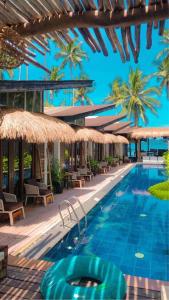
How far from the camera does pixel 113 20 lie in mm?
1744

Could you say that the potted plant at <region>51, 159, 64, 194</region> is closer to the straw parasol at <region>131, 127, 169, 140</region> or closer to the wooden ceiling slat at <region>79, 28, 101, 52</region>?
the wooden ceiling slat at <region>79, 28, 101, 52</region>

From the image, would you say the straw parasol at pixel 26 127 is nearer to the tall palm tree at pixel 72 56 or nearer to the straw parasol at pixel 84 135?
the straw parasol at pixel 84 135

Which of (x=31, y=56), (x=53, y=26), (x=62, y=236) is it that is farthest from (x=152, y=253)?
(x=53, y=26)

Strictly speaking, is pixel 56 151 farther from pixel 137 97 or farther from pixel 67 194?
pixel 137 97

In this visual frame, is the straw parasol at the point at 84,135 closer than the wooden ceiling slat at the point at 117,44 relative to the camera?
No

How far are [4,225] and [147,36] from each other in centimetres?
659

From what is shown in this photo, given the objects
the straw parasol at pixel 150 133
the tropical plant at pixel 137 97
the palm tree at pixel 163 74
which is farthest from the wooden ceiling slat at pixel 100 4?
the palm tree at pixel 163 74

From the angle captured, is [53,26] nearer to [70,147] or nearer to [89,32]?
[89,32]

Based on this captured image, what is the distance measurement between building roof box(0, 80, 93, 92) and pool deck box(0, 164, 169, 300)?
386 cm

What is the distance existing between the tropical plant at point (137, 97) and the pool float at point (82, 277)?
124 feet

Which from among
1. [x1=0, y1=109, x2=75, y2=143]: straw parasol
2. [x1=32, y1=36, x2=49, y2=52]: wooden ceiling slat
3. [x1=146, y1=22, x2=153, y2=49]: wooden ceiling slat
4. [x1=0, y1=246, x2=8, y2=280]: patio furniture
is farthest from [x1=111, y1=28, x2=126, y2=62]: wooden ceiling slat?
[x1=0, y1=109, x2=75, y2=143]: straw parasol

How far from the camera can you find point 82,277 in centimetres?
412

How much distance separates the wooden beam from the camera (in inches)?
63.9

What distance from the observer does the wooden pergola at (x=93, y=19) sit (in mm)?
1659
